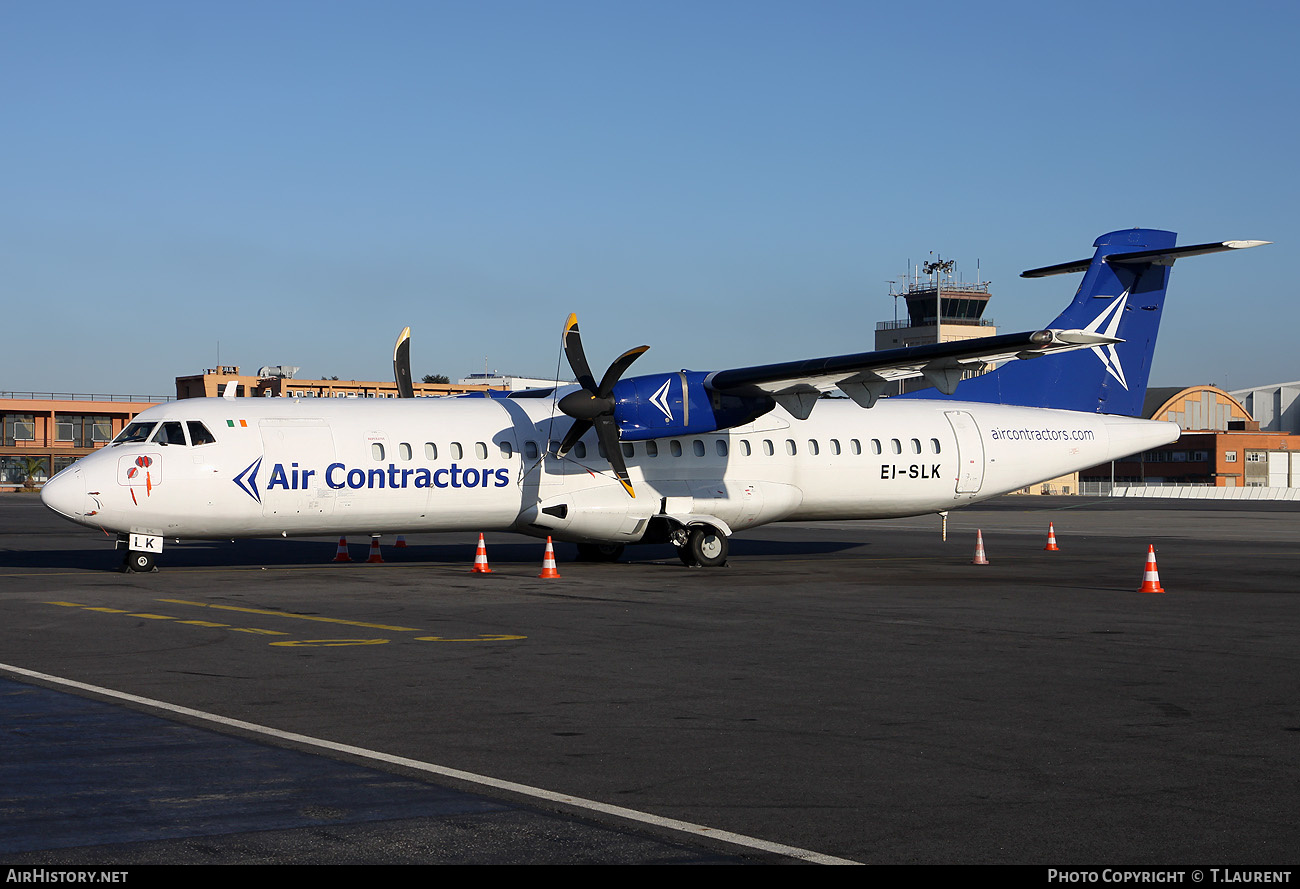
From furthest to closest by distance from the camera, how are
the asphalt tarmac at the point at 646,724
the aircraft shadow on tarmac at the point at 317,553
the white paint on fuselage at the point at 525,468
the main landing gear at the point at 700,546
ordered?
the aircraft shadow on tarmac at the point at 317,553 → the main landing gear at the point at 700,546 → the white paint on fuselage at the point at 525,468 → the asphalt tarmac at the point at 646,724

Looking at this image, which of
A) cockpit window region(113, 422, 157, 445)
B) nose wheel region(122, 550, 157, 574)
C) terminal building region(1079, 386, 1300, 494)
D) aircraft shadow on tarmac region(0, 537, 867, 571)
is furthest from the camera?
terminal building region(1079, 386, 1300, 494)

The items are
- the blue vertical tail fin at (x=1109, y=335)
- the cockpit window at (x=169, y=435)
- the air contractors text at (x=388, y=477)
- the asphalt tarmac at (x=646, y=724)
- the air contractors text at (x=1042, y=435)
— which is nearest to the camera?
the asphalt tarmac at (x=646, y=724)

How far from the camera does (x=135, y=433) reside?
2162cm

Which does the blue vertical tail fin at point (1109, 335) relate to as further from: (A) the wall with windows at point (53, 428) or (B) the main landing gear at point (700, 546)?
(A) the wall with windows at point (53, 428)

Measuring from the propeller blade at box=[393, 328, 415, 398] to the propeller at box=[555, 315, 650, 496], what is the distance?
4.60m

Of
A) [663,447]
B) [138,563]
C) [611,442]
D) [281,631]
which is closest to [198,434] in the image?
[138,563]

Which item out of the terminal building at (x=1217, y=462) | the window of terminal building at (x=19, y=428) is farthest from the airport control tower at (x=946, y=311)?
the window of terminal building at (x=19, y=428)

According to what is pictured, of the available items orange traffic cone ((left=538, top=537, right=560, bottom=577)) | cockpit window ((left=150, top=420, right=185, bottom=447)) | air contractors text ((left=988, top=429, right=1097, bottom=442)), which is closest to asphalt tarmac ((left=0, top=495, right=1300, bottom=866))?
orange traffic cone ((left=538, top=537, right=560, bottom=577))

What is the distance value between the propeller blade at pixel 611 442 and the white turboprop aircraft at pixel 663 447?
4 cm

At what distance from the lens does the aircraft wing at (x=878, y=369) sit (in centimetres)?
2131

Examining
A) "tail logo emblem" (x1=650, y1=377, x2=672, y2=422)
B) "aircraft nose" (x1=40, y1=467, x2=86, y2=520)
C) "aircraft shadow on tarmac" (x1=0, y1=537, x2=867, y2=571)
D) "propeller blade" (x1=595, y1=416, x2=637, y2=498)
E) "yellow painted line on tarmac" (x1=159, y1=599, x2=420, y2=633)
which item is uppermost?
"tail logo emblem" (x1=650, y1=377, x2=672, y2=422)

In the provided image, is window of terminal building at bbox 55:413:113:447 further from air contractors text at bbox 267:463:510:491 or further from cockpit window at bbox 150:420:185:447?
air contractors text at bbox 267:463:510:491

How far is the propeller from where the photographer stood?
22766 mm

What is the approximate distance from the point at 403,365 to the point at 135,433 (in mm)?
6574
